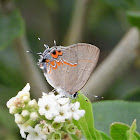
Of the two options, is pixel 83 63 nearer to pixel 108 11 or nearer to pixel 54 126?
pixel 54 126

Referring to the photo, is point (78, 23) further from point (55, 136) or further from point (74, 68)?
point (55, 136)

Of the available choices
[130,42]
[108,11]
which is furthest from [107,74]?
[108,11]

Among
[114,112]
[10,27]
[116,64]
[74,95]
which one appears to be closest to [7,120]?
[10,27]

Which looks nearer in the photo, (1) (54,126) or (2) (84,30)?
(1) (54,126)

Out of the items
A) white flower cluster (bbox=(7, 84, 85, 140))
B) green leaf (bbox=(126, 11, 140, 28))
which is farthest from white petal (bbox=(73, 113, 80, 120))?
green leaf (bbox=(126, 11, 140, 28))

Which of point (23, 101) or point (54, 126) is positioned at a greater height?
point (23, 101)

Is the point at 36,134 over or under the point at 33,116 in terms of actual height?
under
